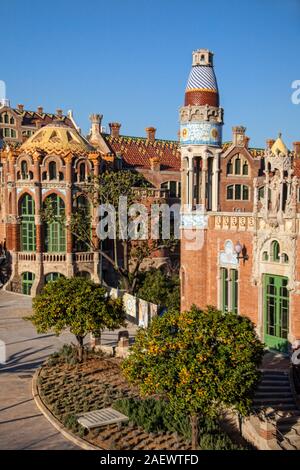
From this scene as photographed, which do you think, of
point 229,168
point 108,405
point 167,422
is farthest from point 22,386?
point 229,168

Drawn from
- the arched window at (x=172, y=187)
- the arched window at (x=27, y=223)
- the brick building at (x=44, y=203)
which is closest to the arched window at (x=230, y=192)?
the brick building at (x=44, y=203)

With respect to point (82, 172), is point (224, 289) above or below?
below

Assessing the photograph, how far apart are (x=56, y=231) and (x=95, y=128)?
11.8 meters

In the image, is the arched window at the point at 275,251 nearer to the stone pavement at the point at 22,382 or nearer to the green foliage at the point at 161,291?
the stone pavement at the point at 22,382

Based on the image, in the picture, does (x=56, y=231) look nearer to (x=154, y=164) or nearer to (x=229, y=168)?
(x=154, y=164)

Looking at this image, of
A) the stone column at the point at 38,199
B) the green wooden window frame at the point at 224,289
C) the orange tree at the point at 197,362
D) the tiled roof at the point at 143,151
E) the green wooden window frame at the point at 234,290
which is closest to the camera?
the orange tree at the point at 197,362

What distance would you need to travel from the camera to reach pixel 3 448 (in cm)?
1451

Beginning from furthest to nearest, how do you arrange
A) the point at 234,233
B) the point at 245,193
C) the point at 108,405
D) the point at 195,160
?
the point at 245,193 < the point at 195,160 < the point at 234,233 < the point at 108,405

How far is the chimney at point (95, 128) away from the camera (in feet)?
158

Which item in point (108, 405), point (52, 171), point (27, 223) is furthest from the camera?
point (27, 223)

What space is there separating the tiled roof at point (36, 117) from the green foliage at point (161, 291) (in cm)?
3700

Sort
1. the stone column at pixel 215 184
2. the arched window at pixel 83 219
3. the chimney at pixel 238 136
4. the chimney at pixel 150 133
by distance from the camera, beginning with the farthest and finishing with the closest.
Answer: the chimney at pixel 150 133, the arched window at pixel 83 219, the chimney at pixel 238 136, the stone column at pixel 215 184

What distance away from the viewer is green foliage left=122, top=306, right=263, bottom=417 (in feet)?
44.9

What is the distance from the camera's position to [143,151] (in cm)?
5059
